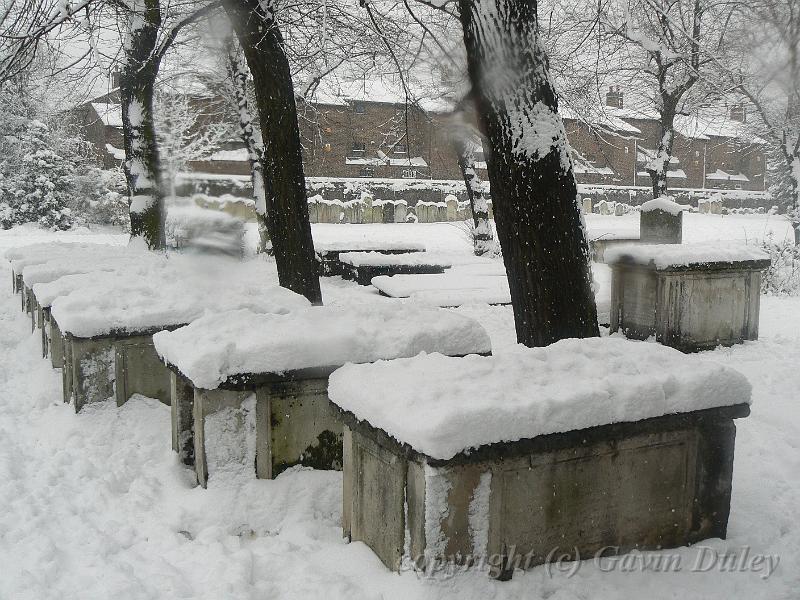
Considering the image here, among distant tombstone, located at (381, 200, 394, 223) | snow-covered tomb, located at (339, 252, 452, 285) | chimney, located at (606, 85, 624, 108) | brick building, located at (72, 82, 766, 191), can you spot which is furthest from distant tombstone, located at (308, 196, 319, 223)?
snow-covered tomb, located at (339, 252, 452, 285)

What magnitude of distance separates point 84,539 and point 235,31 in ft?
19.6

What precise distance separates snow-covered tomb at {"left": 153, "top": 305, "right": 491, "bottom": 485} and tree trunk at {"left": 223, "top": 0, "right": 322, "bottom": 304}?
10.6ft

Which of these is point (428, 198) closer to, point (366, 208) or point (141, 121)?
point (366, 208)

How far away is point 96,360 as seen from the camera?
5.84 m

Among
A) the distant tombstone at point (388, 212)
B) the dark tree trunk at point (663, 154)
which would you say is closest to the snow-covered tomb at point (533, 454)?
the dark tree trunk at point (663, 154)

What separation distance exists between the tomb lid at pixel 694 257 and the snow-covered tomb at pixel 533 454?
184 inches

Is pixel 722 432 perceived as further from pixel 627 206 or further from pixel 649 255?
pixel 627 206

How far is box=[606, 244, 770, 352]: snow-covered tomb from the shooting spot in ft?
27.0

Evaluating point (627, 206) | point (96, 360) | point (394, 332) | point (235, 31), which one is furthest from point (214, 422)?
point (627, 206)

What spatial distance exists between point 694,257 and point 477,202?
35.7 feet

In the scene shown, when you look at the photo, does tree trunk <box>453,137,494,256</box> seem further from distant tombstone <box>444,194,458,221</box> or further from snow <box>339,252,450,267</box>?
distant tombstone <box>444,194,458,221</box>

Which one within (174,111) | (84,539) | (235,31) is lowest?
(84,539)

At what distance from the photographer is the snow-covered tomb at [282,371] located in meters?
4.21

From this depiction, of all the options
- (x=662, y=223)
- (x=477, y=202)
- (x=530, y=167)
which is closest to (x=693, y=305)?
(x=662, y=223)
